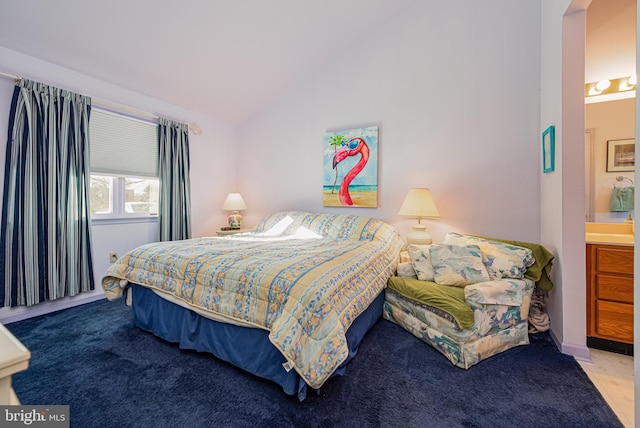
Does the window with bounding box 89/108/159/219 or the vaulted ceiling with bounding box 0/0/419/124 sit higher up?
the vaulted ceiling with bounding box 0/0/419/124

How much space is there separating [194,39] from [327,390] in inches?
127

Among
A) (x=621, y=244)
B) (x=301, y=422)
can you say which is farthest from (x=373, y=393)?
(x=621, y=244)

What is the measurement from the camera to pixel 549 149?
6.82 ft

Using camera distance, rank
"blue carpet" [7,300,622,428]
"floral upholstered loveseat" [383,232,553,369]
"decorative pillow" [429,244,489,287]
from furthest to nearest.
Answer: "decorative pillow" [429,244,489,287] → "floral upholstered loveseat" [383,232,553,369] → "blue carpet" [7,300,622,428]

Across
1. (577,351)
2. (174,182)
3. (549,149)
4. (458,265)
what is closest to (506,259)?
(458,265)

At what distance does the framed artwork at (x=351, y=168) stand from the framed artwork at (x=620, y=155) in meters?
2.04

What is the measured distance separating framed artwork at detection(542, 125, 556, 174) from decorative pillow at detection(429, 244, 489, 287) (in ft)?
2.75

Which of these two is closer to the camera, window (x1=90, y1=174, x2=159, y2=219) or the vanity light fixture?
the vanity light fixture

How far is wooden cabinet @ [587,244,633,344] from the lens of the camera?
180cm

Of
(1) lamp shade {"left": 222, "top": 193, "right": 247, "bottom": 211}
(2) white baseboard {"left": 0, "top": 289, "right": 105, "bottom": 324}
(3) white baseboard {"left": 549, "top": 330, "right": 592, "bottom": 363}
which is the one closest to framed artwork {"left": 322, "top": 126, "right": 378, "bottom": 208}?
(1) lamp shade {"left": 222, "top": 193, "right": 247, "bottom": 211}

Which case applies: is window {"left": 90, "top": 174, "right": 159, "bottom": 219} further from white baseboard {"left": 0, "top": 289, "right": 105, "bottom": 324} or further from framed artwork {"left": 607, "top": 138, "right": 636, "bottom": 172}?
framed artwork {"left": 607, "top": 138, "right": 636, "bottom": 172}

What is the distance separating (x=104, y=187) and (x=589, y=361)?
180 inches

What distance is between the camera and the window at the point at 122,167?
114 inches

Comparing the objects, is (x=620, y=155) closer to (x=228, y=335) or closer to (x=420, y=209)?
(x=420, y=209)
